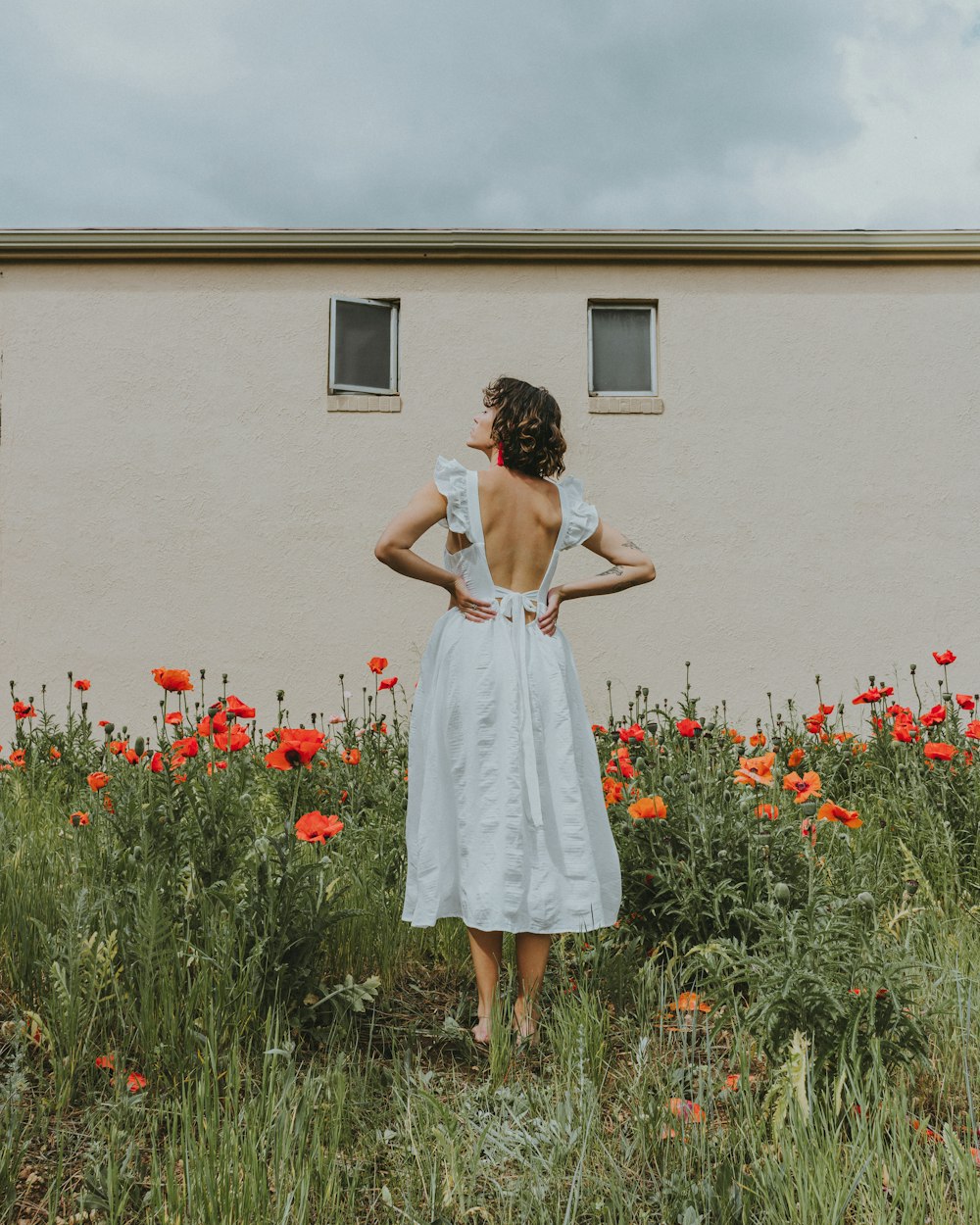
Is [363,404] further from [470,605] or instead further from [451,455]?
[470,605]

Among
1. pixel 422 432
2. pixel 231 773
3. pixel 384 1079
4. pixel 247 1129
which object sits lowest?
pixel 384 1079

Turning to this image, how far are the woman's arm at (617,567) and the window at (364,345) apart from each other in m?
5.45

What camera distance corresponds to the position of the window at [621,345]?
8.05 meters

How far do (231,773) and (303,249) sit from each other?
6147mm

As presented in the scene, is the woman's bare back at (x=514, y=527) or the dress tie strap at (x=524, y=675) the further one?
the woman's bare back at (x=514, y=527)

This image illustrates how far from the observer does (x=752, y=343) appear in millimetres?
7977

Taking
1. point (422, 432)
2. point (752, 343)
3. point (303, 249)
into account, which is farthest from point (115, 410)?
point (752, 343)

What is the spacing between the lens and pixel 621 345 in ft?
26.4

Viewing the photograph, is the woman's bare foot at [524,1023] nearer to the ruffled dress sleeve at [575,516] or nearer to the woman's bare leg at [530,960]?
the woman's bare leg at [530,960]

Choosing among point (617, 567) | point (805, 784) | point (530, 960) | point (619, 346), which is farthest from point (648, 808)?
point (619, 346)

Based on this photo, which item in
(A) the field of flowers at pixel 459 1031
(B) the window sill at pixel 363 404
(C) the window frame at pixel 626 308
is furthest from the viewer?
(C) the window frame at pixel 626 308

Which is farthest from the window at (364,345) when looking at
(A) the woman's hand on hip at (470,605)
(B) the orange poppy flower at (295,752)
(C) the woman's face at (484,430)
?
(B) the orange poppy flower at (295,752)

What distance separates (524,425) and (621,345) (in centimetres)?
578

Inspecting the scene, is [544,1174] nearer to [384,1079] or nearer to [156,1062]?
[384,1079]
